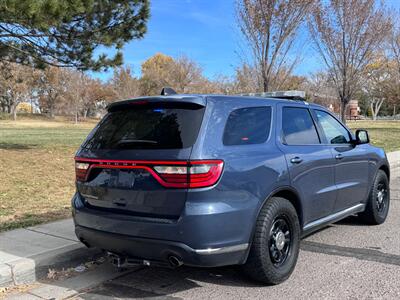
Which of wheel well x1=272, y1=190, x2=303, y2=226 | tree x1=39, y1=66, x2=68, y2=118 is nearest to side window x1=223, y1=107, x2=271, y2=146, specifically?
wheel well x1=272, y1=190, x2=303, y2=226

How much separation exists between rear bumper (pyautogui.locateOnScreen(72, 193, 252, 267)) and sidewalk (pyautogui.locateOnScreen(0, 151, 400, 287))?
1078 mm

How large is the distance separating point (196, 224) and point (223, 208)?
264 mm

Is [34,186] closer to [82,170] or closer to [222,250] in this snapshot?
[82,170]

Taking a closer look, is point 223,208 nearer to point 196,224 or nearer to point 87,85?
point 196,224

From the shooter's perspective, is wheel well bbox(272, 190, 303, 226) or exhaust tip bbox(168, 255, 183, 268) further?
wheel well bbox(272, 190, 303, 226)

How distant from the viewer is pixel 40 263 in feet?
15.1

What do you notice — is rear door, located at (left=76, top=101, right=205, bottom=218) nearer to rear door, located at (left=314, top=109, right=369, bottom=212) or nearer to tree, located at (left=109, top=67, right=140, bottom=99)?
rear door, located at (left=314, top=109, right=369, bottom=212)

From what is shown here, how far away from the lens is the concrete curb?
4.37 meters

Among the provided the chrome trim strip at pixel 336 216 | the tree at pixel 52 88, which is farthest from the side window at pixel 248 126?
the tree at pixel 52 88

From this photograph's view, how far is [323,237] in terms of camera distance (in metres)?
5.82

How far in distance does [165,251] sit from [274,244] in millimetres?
1138

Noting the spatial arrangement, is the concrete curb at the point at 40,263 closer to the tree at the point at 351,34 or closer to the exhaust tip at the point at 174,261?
the exhaust tip at the point at 174,261

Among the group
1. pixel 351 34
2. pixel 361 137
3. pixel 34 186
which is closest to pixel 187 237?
pixel 361 137

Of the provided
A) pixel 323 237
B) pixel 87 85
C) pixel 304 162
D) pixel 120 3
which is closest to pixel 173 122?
pixel 304 162
